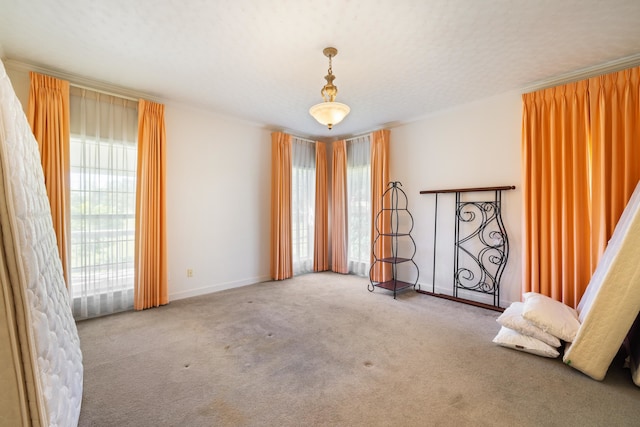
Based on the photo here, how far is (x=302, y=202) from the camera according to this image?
495cm

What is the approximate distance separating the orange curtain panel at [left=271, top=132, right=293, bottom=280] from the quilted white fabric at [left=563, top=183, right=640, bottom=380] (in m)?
3.50

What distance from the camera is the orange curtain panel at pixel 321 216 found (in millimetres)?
5070

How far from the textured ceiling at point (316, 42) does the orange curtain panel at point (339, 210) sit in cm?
177

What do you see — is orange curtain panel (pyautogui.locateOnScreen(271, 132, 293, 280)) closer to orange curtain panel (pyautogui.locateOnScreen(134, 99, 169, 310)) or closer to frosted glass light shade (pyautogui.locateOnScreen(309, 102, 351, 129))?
orange curtain panel (pyautogui.locateOnScreen(134, 99, 169, 310))

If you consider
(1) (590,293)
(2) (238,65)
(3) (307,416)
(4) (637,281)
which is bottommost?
(3) (307,416)

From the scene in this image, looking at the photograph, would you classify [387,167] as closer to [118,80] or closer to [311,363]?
[311,363]

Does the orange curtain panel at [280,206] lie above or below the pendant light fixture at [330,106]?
below

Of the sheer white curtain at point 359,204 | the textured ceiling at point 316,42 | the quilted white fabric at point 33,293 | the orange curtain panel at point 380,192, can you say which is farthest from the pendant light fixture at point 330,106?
the sheer white curtain at point 359,204

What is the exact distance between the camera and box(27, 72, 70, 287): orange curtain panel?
259 centimetres

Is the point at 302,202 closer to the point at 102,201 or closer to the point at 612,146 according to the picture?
the point at 102,201

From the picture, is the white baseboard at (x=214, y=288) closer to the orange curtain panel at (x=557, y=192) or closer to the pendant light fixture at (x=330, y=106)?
the pendant light fixture at (x=330, y=106)

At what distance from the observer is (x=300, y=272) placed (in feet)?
16.1

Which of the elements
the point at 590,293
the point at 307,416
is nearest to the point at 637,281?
the point at 590,293

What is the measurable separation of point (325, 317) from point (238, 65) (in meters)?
2.69
